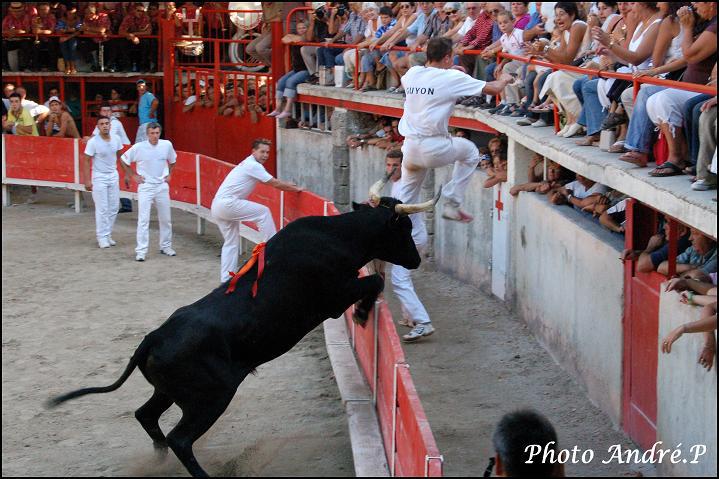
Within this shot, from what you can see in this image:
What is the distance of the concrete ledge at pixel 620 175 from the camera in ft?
20.6

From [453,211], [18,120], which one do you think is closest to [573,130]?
Result: [453,211]

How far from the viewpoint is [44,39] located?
25000 millimetres

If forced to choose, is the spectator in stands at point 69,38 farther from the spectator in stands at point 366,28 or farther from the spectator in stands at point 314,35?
the spectator in stands at point 366,28

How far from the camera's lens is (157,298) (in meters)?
12.8

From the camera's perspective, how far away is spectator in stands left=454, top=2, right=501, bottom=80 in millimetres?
12664

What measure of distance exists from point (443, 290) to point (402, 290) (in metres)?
2.74

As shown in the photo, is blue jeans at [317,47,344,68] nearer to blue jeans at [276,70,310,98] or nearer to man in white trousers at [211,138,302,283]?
blue jeans at [276,70,310,98]

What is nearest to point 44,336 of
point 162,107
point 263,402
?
point 263,402

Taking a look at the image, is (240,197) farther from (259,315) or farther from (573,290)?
(259,315)

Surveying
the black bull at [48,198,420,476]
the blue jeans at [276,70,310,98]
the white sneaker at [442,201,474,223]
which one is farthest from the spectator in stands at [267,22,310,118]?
the black bull at [48,198,420,476]

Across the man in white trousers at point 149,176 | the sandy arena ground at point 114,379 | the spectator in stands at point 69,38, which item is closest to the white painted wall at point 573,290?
the sandy arena ground at point 114,379

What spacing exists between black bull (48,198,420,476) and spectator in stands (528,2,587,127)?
2.09 m

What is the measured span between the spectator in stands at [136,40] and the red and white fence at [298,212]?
5591mm

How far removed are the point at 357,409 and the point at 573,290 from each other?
2.42 meters
